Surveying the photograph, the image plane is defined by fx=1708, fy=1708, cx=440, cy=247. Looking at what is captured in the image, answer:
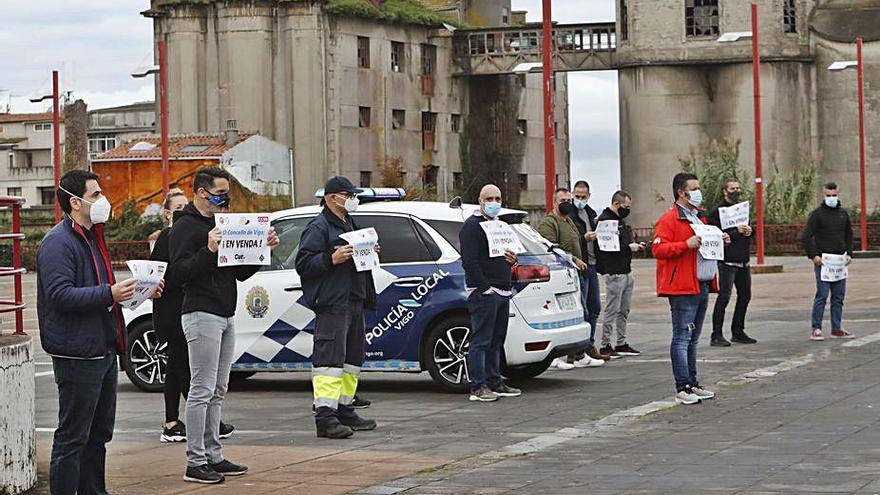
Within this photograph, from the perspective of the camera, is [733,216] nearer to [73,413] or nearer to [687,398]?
[687,398]

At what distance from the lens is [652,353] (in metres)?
20.7

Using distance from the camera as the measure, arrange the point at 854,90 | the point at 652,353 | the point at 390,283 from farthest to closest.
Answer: the point at 854,90 < the point at 652,353 < the point at 390,283

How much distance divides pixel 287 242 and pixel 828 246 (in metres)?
8.44

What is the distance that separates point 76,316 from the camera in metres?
9.17

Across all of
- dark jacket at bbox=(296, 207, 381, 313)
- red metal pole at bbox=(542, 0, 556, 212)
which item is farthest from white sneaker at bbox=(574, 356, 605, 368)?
dark jacket at bbox=(296, 207, 381, 313)

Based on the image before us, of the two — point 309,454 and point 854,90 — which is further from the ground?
point 854,90

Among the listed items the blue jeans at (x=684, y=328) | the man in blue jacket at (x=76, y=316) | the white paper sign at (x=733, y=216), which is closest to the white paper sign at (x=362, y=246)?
the blue jeans at (x=684, y=328)

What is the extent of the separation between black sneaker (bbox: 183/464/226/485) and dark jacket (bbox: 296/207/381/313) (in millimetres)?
2267

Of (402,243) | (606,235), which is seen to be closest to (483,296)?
(402,243)

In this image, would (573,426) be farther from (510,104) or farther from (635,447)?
(510,104)

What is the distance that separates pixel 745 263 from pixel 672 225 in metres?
6.95

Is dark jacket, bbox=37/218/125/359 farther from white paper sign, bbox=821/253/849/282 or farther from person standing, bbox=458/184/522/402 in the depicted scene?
white paper sign, bbox=821/253/849/282

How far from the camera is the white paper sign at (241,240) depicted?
11.1 meters

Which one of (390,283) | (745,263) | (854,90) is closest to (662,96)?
(854,90)
